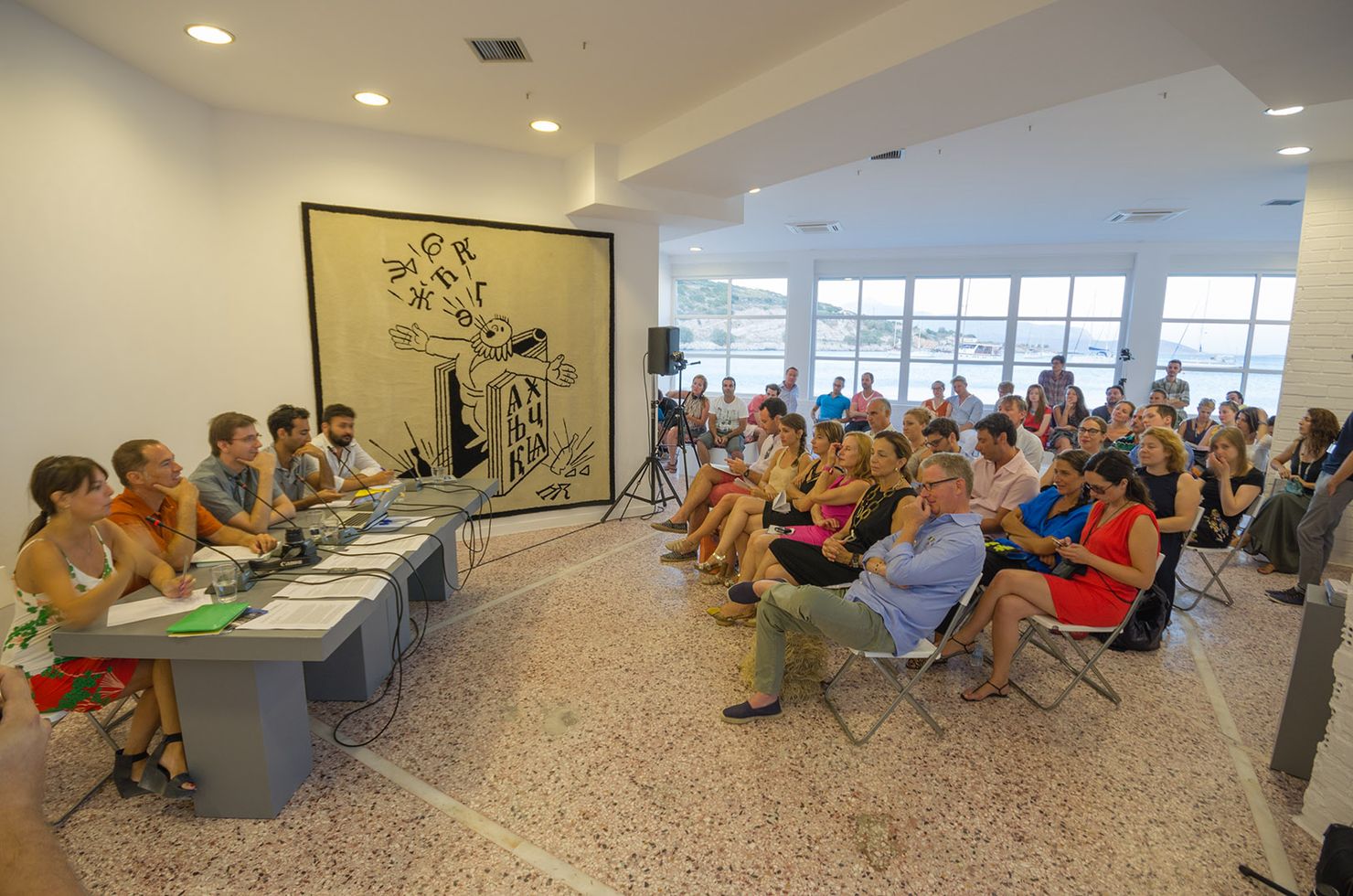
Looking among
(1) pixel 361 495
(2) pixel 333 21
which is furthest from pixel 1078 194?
(1) pixel 361 495

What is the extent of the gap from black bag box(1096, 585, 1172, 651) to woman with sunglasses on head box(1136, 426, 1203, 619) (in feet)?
0.28

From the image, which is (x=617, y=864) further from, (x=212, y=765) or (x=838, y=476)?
(x=838, y=476)

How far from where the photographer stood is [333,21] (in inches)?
110

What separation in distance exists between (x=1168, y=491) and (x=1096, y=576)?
89 cm

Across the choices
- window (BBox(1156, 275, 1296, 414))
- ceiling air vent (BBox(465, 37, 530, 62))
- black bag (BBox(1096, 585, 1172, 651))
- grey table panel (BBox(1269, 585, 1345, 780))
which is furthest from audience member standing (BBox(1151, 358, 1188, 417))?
ceiling air vent (BBox(465, 37, 530, 62))

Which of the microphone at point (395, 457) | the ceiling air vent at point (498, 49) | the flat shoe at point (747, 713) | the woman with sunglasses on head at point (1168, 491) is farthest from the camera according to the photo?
the microphone at point (395, 457)

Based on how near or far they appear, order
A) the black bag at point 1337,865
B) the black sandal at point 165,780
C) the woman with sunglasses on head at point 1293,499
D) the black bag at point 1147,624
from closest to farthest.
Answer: the black bag at point 1337,865
the black sandal at point 165,780
the black bag at point 1147,624
the woman with sunglasses on head at point 1293,499

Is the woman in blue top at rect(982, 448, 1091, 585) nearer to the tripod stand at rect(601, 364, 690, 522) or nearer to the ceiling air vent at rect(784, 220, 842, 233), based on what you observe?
the tripod stand at rect(601, 364, 690, 522)

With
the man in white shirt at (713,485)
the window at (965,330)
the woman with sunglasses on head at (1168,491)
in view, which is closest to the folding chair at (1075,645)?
the woman with sunglasses on head at (1168,491)

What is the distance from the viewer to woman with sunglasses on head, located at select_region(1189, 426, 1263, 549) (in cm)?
394

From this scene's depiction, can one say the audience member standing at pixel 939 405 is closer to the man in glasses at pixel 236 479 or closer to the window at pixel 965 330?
the window at pixel 965 330

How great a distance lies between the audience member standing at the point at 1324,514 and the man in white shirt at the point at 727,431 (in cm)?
467

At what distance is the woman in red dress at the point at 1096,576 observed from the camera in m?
2.69

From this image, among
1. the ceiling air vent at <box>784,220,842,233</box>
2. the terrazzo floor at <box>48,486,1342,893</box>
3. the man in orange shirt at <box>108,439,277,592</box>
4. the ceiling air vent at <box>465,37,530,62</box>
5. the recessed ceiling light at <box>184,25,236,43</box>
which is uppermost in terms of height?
the ceiling air vent at <box>784,220,842,233</box>
